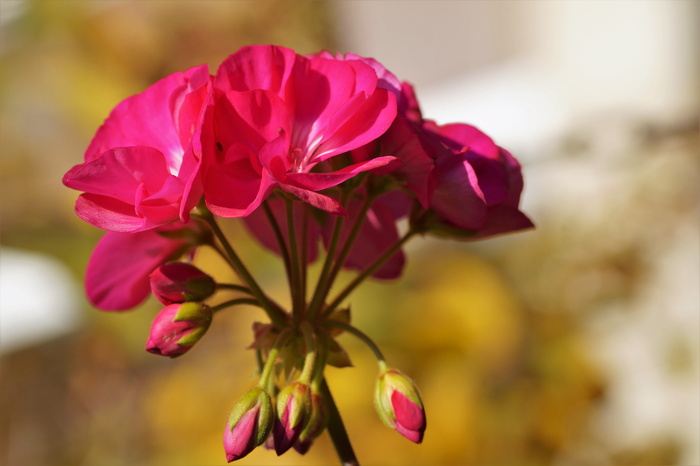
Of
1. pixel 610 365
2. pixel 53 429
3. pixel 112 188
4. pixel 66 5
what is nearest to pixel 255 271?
pixel 53 429

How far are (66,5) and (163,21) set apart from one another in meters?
0.33

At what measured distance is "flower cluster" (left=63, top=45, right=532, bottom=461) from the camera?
0.33 meters

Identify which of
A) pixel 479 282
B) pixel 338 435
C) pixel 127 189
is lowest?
pixel 338 435

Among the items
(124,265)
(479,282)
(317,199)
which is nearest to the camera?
(317,199)

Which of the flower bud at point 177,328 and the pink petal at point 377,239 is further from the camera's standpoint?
the pink petal at point 377,239

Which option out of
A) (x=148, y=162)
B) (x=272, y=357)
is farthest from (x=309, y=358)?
(x=148, y=162)

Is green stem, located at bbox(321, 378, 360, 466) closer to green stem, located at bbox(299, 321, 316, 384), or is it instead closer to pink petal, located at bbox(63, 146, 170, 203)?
green stem, located at bbox(299, 321, 316, 384)

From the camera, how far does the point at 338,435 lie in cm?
37

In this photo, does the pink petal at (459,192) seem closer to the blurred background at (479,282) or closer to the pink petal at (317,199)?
the pink petal at (317,199)

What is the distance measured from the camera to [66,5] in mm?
2338

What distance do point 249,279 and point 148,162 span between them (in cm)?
8

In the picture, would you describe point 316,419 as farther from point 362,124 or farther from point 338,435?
point 362,124

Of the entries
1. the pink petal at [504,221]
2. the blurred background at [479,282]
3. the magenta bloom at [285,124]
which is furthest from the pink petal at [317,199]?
the blurred background at [479,282]

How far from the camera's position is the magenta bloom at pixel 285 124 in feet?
1.07
